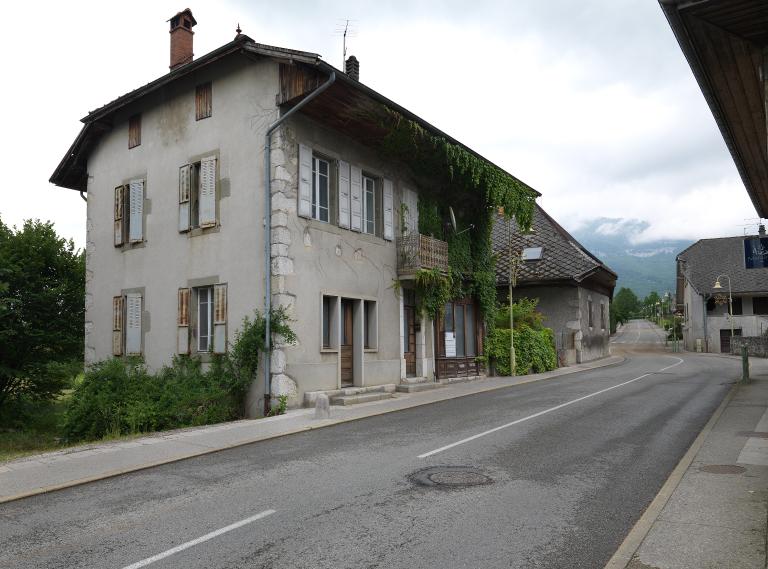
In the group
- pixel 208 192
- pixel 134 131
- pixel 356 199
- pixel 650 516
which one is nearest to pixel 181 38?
pixel 134 131

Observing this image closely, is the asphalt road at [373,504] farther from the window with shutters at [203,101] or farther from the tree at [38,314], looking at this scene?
the tree at [38,314]

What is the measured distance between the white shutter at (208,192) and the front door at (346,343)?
412 centimetres

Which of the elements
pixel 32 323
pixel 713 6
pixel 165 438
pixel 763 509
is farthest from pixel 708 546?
pixel 32 323

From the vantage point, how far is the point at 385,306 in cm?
1778

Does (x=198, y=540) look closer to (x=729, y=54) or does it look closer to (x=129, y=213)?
(x=729, y=54)

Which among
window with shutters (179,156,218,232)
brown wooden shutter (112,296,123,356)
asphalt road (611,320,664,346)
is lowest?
asphalt road (611,320,664,346)

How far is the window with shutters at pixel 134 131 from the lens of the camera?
1788cm

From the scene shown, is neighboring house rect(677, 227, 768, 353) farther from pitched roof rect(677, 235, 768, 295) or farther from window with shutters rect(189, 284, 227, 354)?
window with shutters rect(189, 284, 227, 354)

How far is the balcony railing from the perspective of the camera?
18.2 meters

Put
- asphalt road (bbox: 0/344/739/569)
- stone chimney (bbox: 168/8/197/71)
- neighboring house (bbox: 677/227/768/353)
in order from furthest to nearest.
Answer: neighboring house (bbox: 677/227/768/353) → stone chimney (bbox: 168/8/197/71) → asphalt road (bbox: 0/344/739/569)

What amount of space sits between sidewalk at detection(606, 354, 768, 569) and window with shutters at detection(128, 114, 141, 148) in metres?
16.4

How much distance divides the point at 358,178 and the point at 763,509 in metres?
13.1

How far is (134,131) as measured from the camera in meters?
18.0

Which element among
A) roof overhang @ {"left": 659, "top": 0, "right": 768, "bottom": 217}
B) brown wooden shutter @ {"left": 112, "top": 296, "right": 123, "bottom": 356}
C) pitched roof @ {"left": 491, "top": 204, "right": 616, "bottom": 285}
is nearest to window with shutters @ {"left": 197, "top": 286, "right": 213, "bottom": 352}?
brown wooden shutter @ {"left": 112, "top": 296, "right": 123, "bottom": 356}
